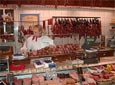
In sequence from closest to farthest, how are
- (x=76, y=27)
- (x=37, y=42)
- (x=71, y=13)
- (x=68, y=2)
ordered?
(x=37, y=42), (x=76, y=27), (x=68, y=2), (x=71, y=13)

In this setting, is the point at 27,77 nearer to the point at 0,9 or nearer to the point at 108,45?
the point at 0,9

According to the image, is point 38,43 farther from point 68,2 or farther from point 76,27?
point 68,2

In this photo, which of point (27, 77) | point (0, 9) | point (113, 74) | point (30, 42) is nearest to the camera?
point (27, 77)

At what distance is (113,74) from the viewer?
4.25 meters

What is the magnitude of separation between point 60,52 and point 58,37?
1539 mm

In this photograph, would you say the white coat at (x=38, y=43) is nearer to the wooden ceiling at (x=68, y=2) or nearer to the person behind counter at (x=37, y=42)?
the person behind counter at (x=37, y=42)

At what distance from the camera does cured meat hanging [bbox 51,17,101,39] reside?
18.7 ft

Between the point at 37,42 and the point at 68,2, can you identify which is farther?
the point at 68,2

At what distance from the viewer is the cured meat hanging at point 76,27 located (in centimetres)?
571

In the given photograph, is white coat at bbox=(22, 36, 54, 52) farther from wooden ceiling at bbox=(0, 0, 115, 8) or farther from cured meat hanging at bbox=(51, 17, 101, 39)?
wooden ceiling at bbox=(0, 0, 115, 8)

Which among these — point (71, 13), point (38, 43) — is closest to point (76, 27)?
point (71, 13)

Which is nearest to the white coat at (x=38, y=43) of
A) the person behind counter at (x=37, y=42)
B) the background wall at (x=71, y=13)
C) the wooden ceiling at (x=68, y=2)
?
the person behind counter at (x=37, y=42)

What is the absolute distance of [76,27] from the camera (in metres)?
5.86

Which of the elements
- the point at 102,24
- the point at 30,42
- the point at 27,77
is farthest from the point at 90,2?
the point at 27,77
